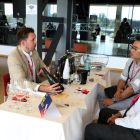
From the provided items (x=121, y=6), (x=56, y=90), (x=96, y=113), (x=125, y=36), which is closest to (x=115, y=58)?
(x=125, y=36)

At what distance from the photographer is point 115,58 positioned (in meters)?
6.93

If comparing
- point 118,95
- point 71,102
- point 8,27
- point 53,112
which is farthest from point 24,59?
point 8,27

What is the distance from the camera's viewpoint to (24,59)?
2.33 m

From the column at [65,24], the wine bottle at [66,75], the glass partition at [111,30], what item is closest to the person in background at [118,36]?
the glass partition at [111,30]

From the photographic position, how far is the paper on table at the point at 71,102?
1.66m

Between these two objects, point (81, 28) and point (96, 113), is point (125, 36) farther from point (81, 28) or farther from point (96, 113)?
point (96, 113)

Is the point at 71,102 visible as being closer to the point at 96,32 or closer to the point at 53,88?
the point at 53,88

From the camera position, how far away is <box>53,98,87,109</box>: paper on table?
65.5 inches

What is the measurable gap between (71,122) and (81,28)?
20.6 ft

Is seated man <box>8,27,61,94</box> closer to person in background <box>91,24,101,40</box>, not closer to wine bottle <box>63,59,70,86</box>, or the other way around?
wine bottle <box>63,59,70,86</box>

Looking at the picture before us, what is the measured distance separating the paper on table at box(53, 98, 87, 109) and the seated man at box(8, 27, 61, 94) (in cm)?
29

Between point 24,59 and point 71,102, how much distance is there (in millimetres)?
956

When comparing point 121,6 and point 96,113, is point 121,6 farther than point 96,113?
Yes

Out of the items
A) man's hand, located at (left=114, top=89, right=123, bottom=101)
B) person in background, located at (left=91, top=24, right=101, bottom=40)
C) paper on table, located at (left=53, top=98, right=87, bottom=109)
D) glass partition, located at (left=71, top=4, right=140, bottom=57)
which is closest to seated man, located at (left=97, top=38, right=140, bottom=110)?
man's hand, located at (left=114, top=89, right=123, bottom=101)
